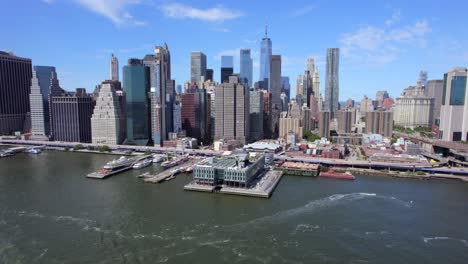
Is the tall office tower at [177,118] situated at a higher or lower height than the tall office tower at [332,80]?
lower

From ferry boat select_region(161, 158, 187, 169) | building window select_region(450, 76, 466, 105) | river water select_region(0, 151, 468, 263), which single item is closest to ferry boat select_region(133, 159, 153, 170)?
ferry boat select_region(161, 158, 187, 169)

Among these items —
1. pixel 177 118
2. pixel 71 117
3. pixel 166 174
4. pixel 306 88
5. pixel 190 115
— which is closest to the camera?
pixel 166 174

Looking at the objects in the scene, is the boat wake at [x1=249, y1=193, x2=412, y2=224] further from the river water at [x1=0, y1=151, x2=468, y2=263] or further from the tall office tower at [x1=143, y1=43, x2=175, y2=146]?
the tall office tower at [x1=143, y1=43, x2=175, y2=146]

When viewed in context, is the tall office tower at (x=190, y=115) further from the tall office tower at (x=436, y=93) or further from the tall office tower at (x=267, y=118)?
the tall office tower at (x=436, y=93)

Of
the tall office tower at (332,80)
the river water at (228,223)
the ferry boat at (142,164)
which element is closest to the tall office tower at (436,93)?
the tall office tower at (332,80)

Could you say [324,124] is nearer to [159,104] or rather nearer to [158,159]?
[159,104]

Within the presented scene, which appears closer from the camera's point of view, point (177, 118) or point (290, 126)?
point (177, 118)

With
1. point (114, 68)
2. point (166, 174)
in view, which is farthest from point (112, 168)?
point (114, 68)
